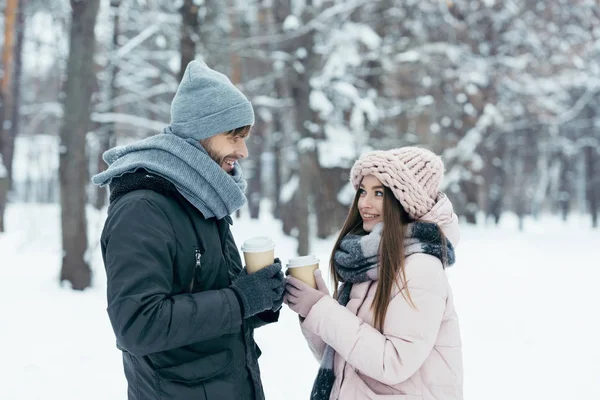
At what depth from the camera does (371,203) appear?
2350mm

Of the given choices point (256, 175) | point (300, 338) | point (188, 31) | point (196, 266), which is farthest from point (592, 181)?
point (196, 266)

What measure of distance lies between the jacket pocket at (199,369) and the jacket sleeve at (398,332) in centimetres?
45

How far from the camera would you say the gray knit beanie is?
2.04 metres

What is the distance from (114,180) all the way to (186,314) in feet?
1.99

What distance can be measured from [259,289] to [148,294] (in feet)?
1.49

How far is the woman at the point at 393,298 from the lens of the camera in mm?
2043

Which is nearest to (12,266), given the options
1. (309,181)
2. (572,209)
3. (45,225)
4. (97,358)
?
(97,358)

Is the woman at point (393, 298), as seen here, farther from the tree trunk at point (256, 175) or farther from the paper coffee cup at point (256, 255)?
the tree trunk at point (256, 175)

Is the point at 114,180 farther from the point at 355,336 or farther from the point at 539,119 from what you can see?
the point at 539,119

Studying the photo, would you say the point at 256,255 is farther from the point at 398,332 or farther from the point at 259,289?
the point at 398,332

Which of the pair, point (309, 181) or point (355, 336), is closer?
point (355, 336)

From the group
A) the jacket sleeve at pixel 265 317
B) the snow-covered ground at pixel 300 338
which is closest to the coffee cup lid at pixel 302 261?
the jacket sleeve at pixel 265 317

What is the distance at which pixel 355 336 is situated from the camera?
2090mm

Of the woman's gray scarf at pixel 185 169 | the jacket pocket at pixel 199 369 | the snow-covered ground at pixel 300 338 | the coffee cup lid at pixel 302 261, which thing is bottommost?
the snow-covered ground at pixel 300 338
